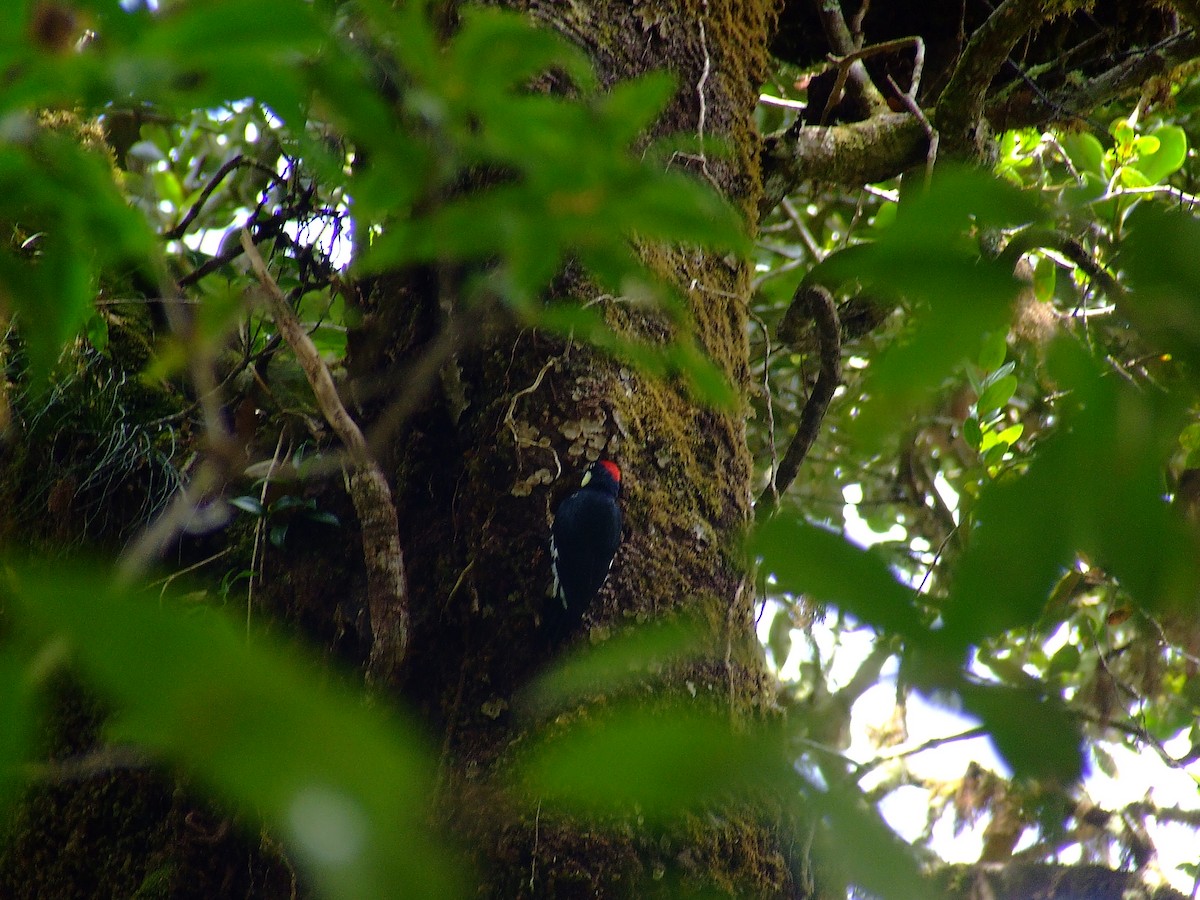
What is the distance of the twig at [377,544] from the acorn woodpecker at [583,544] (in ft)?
0.93

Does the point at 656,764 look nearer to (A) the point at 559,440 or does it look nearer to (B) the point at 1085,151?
(A) the point at 559,440

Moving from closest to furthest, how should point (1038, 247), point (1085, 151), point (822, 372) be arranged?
point (1038, 247), point (822, 372), point (1085, 151)

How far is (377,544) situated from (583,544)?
400mm

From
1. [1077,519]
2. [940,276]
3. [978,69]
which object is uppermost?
[978,69]

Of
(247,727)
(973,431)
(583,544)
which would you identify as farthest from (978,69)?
(247,727)

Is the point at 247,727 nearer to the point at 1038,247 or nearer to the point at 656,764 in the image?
the point at 656,764

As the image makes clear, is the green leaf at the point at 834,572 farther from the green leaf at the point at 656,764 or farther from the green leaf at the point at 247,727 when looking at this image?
the green leaf at the point at 247,727

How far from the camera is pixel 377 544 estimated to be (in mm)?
1929

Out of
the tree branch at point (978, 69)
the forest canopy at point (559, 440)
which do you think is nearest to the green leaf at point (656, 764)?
the forest canopy at point (559, 440)

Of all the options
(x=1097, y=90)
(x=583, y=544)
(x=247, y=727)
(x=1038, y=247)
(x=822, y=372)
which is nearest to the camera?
(x=247, y=727)

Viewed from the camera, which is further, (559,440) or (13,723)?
(559,440)

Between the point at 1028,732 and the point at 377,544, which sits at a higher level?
the point at 1028,732

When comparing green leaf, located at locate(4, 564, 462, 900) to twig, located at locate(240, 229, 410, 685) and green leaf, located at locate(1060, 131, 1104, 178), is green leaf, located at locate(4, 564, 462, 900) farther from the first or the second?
green leaf, located at locate(1060, 131, 1104, 178)

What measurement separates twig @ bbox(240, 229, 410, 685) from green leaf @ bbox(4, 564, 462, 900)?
1246 mm
